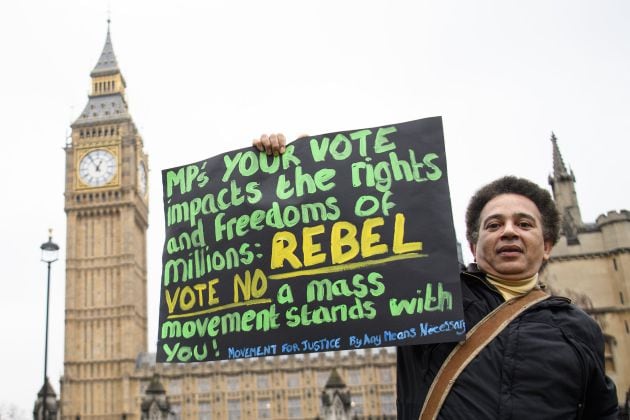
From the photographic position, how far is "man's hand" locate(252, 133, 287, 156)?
4.17m

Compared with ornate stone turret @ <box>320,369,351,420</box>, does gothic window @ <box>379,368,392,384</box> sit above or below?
above

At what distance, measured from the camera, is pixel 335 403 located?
3941cm

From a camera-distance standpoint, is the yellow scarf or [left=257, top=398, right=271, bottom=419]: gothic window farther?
[left=257, top=398, right=271, bottom=419]: gothic window

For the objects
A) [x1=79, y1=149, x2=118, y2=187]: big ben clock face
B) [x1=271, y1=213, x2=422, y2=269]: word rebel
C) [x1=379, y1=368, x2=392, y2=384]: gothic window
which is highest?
[x1=79, y1=149, x2=118, y2=187]: big ben clock face

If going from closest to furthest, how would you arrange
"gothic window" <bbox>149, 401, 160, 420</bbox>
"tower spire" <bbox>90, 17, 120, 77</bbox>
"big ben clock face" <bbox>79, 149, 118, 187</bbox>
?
"gothic window" <bbox>149, 401, 160, 420</bbox>
"big ben clock face" <bbox>79, 149, 118, 187</bbox>
"tower spire" <bbox>90, 17, 120, 77</bbox>

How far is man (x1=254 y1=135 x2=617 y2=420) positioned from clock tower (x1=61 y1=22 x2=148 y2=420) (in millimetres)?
55537

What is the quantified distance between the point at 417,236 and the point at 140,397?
5524 cm

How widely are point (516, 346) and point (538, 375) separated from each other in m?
0.13

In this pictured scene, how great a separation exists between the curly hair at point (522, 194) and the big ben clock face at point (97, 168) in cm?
6095

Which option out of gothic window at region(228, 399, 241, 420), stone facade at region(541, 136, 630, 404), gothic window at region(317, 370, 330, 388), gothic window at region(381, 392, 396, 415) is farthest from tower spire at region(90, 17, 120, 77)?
stone facade at region(541, 136, 630, 404)

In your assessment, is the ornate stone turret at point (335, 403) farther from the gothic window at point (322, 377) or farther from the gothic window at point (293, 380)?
the gothic window at point (293, 380)

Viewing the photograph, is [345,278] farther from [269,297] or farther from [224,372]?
[224,372]

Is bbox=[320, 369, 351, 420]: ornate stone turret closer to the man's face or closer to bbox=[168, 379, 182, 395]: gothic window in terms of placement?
bbox=[168, 379, 182, 395]: gothic window

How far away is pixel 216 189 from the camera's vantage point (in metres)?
4.39
